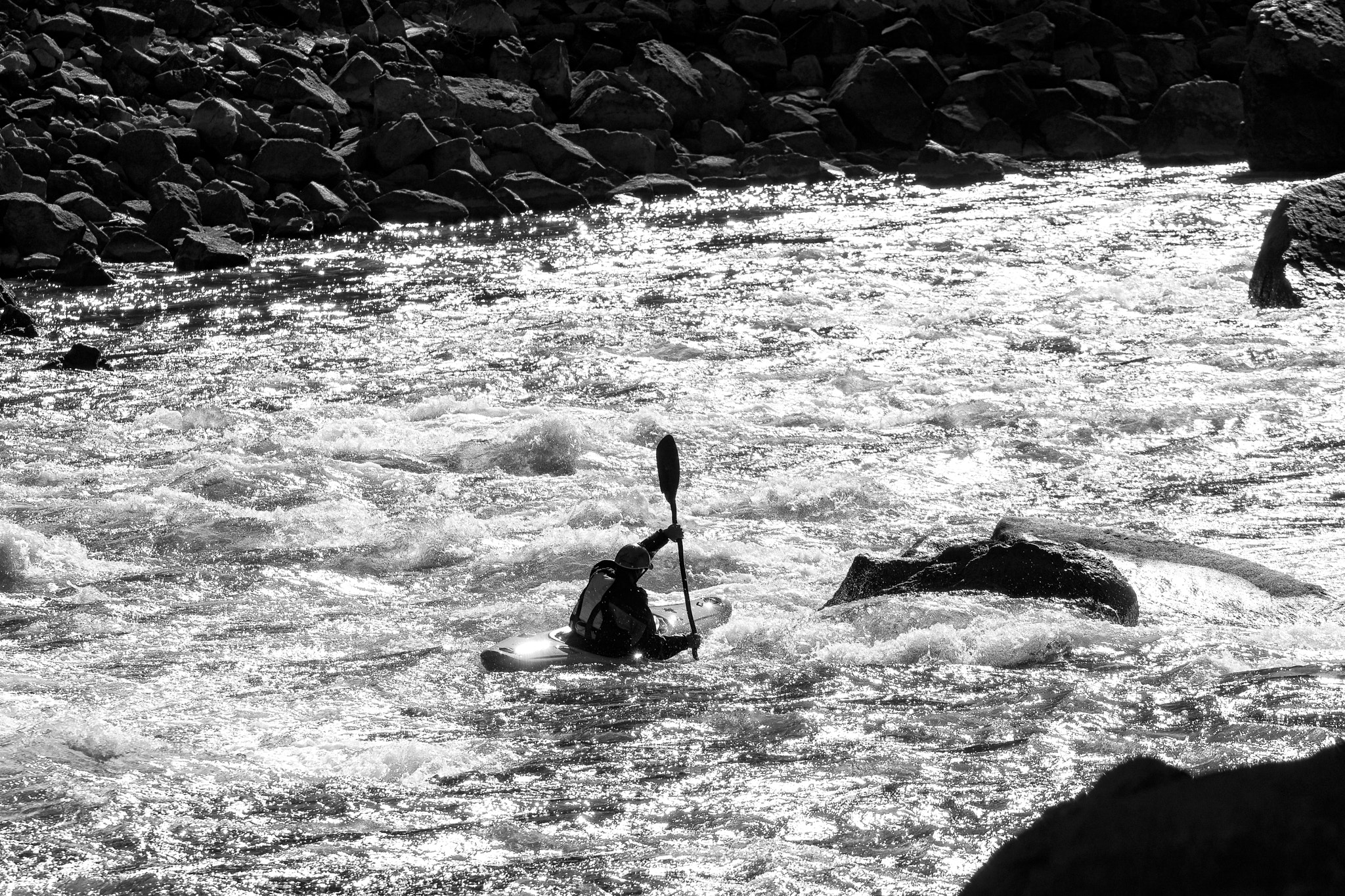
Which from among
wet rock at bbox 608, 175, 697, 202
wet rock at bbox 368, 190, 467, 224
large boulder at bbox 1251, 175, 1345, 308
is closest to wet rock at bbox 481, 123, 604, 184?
wet rock at bbox 608, 175, 697, 202

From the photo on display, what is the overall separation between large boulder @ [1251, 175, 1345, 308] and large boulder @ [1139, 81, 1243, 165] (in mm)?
10250

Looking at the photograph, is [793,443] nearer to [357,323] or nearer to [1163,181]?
[357,323]

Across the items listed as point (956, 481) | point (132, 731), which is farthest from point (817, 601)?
point (132, 731)

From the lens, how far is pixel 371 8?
92.6ft

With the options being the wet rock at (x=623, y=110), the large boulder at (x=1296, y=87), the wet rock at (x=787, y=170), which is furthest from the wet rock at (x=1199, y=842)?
the wet rock at (x=623, y=110)

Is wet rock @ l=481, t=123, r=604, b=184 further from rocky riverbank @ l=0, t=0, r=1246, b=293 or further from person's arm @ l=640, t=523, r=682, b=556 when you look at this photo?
person's arm @ l=640, t=523, r=682, b=556

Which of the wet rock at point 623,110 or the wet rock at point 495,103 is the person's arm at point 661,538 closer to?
the wet rock at point 495,103

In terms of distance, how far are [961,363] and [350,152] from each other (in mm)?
11615

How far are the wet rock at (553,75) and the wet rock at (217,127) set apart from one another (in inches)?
234

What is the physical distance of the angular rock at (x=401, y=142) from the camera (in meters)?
20.5

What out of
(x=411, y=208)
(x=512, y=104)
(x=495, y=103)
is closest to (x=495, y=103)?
(x=495, y=103)

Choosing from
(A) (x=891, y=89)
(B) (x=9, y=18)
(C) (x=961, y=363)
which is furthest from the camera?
(A) (x=891, y=89)

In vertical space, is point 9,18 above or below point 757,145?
above

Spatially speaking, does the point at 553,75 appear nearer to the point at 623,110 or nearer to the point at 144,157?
the point at 623,110
